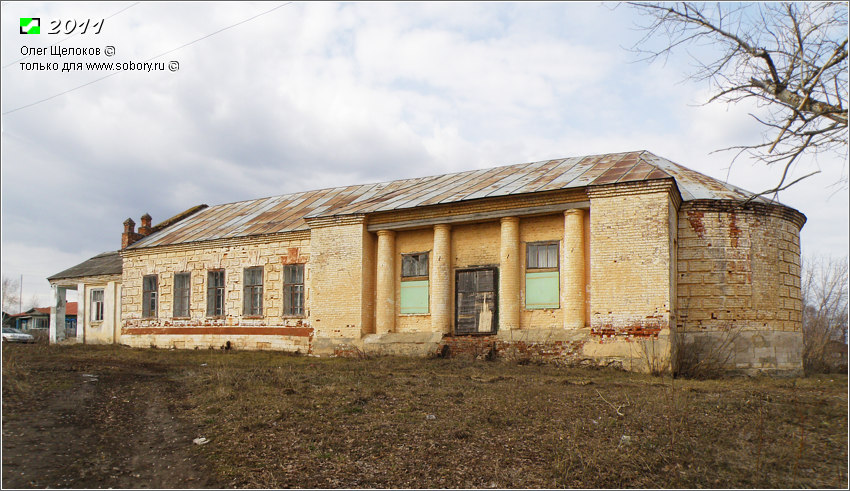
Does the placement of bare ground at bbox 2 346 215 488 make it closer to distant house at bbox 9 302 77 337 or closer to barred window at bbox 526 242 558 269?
barred window at bbox 526 242 558 269

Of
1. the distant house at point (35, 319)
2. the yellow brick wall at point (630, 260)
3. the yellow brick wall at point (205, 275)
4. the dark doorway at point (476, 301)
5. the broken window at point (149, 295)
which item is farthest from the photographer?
the distant house at point (35, 319)

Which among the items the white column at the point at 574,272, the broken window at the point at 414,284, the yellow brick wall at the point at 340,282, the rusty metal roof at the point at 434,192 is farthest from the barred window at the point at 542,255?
the yellow brick wall at the point at 340,282

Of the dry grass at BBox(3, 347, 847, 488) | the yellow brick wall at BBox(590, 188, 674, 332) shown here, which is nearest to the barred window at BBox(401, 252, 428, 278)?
the yellow brick wall at BBox(590, 188, 674, 332)

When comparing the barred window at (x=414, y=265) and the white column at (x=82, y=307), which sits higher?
the barred window at (x=414, y=265)

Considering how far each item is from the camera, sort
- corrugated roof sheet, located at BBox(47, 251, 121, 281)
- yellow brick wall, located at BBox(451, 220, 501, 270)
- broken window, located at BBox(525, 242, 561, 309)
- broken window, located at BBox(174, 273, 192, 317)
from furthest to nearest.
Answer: corrugated roof sheet, located at BBox(47, 251, 121, 281)
broken window, located at BBox(174, 273, 192, 317)
yellow brick wall, located at BBox(451, 220, 501, 270)
broken window, located at BBox(525, 242, 561, 309)

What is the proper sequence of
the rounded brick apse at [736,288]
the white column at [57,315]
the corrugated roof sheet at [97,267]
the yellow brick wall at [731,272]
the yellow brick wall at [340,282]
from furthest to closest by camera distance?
the white column at [57,315]
the corrugated roof sheet at [97,267]
the yellow brick wall at [340,282]
the yellow brick wall at [731,272]
the rounded brick apse at [736,288]

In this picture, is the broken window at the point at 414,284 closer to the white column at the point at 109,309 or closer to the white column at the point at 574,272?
the white column at the point at 574,272

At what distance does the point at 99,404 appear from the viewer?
8.60 metres

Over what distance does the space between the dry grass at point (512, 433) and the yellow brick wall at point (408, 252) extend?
5.64 metres

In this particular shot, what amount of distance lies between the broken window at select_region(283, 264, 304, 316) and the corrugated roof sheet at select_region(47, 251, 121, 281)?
9521 mm

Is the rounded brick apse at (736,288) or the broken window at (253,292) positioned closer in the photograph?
the rounded brick apse at (736,288)

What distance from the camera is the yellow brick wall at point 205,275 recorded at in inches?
787

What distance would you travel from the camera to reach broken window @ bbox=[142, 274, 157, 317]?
918 inches

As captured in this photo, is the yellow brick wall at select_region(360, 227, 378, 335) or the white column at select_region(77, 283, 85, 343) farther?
the white column at select_region(77, 283, 85, 343)
